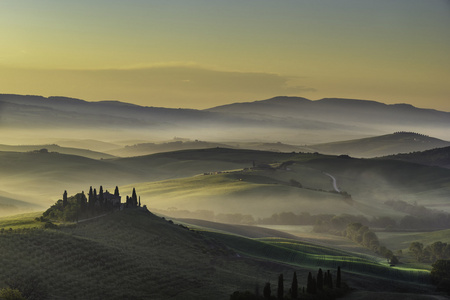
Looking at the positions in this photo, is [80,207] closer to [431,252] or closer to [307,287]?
[307,287]

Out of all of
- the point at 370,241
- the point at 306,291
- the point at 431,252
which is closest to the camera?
the point at 306,291

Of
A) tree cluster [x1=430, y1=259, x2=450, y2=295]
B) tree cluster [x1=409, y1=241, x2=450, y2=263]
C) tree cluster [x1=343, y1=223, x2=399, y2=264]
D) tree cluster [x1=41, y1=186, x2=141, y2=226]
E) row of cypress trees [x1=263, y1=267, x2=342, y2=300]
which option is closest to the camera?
row of cypress trees [x1=263, y1=267, x2=342, y2=300]

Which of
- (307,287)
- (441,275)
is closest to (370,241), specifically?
(441,275)

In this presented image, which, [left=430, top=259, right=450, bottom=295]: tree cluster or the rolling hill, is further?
[left=430, top=259, right=450, bottom=295]: tree cluster

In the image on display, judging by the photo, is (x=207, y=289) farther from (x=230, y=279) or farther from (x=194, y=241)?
(x=194, y=241)

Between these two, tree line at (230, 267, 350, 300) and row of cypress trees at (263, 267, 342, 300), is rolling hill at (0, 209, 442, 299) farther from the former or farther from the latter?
row of cypress trees at (263, 267, 342, 300)

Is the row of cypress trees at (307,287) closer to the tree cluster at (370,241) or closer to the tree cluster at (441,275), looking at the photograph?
the tree cluster at (441,275)

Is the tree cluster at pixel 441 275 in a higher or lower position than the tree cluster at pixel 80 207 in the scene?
lower

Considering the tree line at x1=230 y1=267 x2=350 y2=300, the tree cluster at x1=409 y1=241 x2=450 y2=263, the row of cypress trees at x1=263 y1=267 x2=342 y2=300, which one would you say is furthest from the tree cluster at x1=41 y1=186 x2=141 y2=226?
the tree cluster at x1=409 y1=241 x2=450 y2=263

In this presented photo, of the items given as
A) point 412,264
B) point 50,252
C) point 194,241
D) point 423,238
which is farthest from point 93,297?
point 423,238

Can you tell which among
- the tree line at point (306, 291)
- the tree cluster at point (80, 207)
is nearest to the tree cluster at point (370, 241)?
the tree line at point (306, 291)

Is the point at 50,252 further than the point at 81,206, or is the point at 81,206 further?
the point at 81,206
